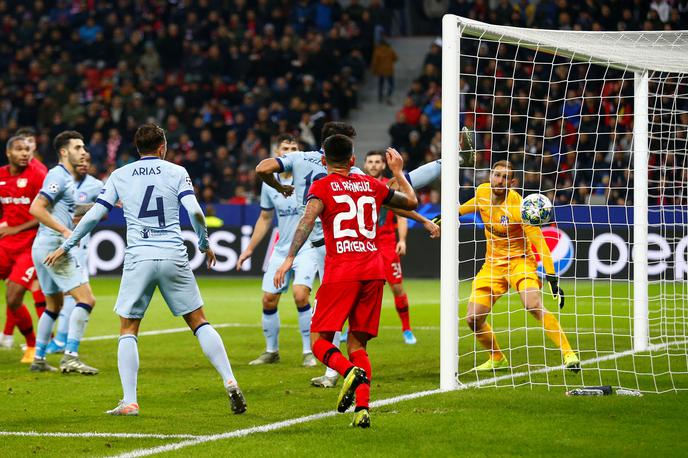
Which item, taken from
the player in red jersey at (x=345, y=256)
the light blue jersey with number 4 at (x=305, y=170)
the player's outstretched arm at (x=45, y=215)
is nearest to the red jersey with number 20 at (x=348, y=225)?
the player in red jersey at (x=345, y=256)

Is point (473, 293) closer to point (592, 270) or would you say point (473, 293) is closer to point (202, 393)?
point (202, 393)

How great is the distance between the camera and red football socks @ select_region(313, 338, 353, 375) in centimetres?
746

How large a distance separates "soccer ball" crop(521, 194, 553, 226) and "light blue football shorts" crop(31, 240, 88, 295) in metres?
4.51

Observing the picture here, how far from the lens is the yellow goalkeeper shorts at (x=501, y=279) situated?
10.3 m

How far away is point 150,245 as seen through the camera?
814 cm

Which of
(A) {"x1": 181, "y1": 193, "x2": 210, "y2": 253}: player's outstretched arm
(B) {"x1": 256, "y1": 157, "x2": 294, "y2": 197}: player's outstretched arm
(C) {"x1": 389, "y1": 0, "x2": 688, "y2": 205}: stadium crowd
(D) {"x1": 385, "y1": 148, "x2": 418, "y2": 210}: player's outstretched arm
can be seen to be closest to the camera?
(D) {"x1": 385, "y1": 148, "x2": 418, "y2": 210}: player's outstretched arm

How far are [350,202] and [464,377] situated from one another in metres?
3.15

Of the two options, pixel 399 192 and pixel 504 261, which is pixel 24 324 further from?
pixel 399 192

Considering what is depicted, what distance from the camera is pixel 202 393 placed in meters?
9.35

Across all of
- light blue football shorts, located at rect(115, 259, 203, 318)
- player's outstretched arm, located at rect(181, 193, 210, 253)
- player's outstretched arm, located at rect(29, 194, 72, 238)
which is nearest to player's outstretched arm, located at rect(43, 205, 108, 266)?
light blue football shorts, located at rect(115, 259, 203, 318)

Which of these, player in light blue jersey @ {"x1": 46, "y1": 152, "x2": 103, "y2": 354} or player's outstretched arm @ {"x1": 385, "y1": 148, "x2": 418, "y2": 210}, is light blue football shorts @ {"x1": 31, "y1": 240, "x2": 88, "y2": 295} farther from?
player's outstretched arm @ {"x1": 385, "y1": 148, "x2": 418, "y2": 210}

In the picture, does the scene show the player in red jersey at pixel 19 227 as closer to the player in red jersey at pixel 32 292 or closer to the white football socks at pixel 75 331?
the player in red jersey at pixel 32 292

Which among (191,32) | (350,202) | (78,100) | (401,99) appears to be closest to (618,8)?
(401,99)

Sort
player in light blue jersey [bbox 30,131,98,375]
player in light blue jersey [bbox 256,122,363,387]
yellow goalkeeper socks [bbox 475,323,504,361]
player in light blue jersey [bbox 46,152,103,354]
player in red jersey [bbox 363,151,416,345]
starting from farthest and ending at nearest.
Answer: player in red jersey [bbox 363,151,416,345] < player in light blue jersey [bbox 46,152,103,354] < player in light blue jersey [bbox 30,131,98,375] < yellow goalkeeper socks [bbox 475,323,504,361] < player in light blue jersey [bbox 256,122,363,387]
